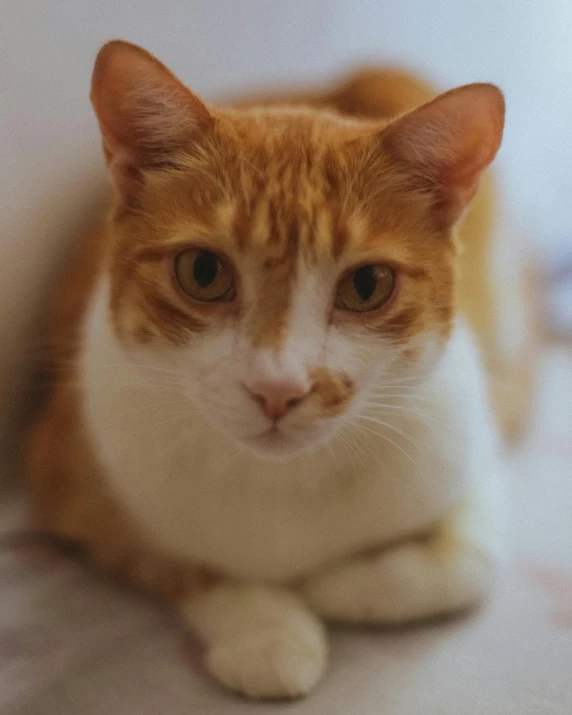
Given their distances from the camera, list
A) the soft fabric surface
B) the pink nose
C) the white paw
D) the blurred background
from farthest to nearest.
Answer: the blurred background
the white paw
the soft fabric surface
the pink nose

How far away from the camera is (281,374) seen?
77cm

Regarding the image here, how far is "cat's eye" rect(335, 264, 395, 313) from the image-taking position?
0.87m

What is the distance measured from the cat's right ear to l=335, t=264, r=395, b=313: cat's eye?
0.89ft

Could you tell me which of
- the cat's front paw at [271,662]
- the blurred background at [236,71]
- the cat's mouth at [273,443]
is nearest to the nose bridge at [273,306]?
the cat's mouth at [273,443]

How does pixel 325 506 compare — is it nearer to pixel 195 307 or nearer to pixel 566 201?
pixel 195 307

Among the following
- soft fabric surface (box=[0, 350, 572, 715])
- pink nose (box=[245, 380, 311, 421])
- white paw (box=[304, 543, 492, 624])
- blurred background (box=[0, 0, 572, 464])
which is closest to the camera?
pink nose (box=[245, 380, 311, 421])

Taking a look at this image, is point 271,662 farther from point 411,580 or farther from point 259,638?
point 411,580

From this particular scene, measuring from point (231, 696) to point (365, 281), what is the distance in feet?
1.80

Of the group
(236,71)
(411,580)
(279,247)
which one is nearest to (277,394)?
(279,247)

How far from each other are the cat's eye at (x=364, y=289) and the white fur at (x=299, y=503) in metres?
0.07

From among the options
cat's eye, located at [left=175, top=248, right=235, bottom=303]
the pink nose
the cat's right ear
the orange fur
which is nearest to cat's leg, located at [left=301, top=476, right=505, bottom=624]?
the orange fur

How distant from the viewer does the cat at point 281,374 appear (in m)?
0.84

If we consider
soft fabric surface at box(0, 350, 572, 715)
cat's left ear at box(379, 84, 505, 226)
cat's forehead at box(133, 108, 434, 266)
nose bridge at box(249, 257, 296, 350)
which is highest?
cat's left ear at box(379, 84, 505, 226)

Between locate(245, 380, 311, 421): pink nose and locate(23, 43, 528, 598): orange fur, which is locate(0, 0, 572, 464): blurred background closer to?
locate(23, 43, 528, 598): orange fur
